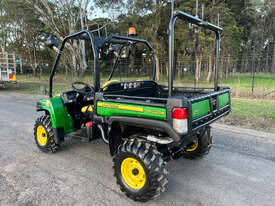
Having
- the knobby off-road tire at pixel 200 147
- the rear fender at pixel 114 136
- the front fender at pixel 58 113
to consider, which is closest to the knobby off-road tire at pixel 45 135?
the front fender at pixel 58 113

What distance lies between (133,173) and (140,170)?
0.11 m

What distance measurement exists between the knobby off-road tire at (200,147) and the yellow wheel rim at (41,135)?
263 centimetres

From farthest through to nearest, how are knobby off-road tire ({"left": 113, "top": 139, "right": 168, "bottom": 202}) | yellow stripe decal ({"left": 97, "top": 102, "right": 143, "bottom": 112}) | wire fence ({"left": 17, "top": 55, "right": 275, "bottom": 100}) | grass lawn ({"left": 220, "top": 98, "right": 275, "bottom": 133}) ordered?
1. wire fence ({"left": 17, "top": 55, "right": 275, "bottom": 100})
2. grass lawn ({"left": 220, "top": 98, "right": 275, "bottom": 133})
3. yellow stripe decal ({"left": 97, "top": 102, "right": 143, "bottom": 112})
4. knobby off-road tire ({"left": 113, "top": 139, "right": 168, "bottom": 202})

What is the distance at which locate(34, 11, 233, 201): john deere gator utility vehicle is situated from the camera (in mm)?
Result: 2240

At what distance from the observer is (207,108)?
2.74 meters

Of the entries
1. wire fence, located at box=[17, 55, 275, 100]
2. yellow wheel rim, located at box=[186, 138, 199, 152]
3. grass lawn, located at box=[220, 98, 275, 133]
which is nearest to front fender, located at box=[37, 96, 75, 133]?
yellow wheel rim, located at box=[186, 138, 199, 152]

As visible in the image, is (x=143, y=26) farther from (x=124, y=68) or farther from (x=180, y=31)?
(x=124, y=68)

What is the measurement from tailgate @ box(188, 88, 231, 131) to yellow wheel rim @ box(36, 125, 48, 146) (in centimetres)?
283

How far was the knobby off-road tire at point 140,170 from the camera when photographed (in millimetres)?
2391

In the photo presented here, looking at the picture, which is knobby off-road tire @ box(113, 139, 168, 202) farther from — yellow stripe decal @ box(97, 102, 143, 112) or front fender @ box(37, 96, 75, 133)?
front fender @ box(37, 96, 75, 133)

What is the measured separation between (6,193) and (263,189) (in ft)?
11.0

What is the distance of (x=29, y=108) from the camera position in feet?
26.3

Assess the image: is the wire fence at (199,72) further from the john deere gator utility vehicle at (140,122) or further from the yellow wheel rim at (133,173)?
the yellow wheel rim at (133,173)

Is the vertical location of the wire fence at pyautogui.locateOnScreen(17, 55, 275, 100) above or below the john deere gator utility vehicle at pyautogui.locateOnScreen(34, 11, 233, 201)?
above
